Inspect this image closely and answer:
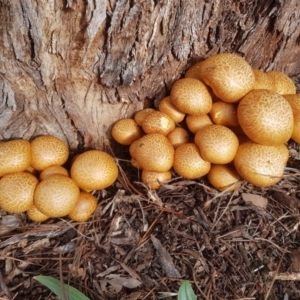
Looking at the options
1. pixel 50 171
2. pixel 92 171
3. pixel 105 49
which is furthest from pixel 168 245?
pixel 105 49

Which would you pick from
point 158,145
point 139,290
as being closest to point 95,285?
point 139,290

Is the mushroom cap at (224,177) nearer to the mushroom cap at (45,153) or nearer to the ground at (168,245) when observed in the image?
the ground at (168,245)

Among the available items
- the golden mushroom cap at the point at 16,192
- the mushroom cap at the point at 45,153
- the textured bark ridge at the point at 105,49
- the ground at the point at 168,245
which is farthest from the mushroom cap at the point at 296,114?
the golden mushroom cap at the point at 16,192

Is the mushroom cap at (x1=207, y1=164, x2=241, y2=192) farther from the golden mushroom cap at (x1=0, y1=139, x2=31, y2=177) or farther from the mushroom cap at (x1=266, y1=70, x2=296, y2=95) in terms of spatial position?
the golden mushroom cap at (x1=0, y1=139, x2=31, y2=177)

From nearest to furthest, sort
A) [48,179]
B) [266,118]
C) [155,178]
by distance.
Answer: [266,118] < [48,179] < [155,178]

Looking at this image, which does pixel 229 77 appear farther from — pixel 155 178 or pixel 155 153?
pixel 155 178

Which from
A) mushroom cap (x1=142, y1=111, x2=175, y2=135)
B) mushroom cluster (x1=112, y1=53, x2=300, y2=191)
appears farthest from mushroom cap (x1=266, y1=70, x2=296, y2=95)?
mushroom cap (x1=142, y1=111, x2=175, y2=135)

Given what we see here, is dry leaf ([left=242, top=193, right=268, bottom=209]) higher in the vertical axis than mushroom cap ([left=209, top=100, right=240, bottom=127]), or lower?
lower
